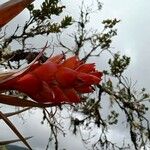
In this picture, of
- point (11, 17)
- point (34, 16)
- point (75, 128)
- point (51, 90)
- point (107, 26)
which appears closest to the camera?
point (51, 90)

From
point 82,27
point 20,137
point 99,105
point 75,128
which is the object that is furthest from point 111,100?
point 20,137

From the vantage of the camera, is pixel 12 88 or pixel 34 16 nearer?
pixel 12 88

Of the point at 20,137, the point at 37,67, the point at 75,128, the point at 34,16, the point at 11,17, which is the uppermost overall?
the point at 34,16

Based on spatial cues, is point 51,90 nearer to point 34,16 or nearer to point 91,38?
point 34,16

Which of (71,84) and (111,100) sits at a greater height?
(111,100)

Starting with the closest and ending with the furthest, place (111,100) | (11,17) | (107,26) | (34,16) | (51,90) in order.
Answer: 1. (51,90)
2. (11,17)
3. (34,16)
4. (111,100)
5. (107,26)
